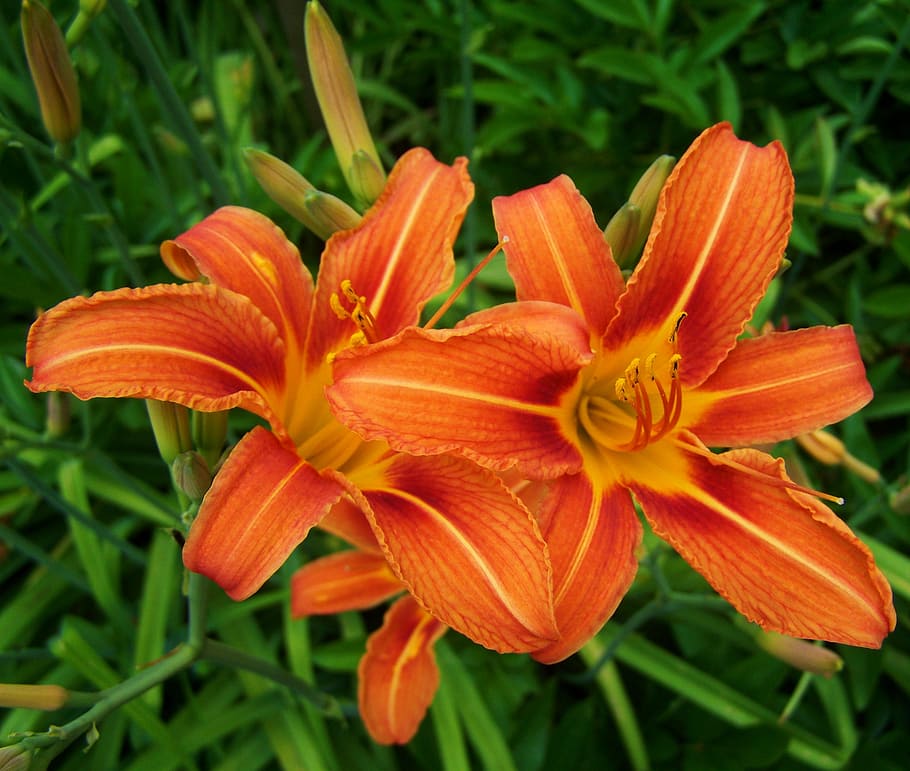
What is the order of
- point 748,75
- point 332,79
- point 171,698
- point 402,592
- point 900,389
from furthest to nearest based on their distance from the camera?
point 748,75
point 900,389
point 171,698
point 402,592
point 332,79

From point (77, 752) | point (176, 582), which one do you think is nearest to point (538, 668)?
point (176, 582)

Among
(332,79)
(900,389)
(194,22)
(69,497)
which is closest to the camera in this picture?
(332,79)

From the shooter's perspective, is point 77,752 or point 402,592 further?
point 77,752

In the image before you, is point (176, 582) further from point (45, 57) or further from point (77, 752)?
point (45, 57)

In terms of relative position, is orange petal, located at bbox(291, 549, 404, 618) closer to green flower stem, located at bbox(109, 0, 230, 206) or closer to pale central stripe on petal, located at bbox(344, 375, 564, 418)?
pale central stripe on petal, located at bbox(344, 375, 564, 418)

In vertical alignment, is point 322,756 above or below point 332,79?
below

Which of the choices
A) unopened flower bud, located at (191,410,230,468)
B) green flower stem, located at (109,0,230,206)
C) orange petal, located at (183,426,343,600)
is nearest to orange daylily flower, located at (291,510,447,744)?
unopened flower bud, located at (191,410,230,468)

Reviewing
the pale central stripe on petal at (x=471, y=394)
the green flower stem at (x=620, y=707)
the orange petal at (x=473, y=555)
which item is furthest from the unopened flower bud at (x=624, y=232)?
the green flower stem at (x=620, y=707)

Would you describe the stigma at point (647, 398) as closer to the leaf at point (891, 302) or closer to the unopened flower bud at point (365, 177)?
the unopened flower bud at point (365, 177)
